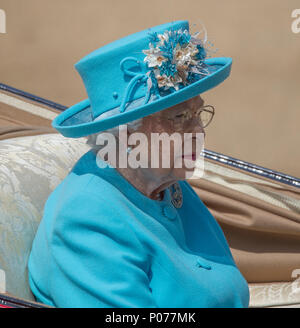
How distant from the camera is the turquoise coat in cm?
134

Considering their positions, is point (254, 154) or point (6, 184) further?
point (254, 154)

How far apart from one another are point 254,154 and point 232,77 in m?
0.55

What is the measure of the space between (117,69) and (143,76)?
7 centimetres

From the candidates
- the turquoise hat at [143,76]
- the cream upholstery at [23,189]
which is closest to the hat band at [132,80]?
the turquoise hat at [143,76]

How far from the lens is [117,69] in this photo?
4.65 feet

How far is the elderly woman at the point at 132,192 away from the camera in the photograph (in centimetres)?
135

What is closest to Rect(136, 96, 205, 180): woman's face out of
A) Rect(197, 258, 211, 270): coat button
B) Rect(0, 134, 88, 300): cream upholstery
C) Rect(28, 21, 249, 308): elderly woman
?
Rect(28, 21, 249, 308): elderly woman

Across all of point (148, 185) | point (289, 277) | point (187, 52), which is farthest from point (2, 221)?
point (289, 277)

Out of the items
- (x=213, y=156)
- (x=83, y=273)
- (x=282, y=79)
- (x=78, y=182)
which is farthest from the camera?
(x=282, y=79)

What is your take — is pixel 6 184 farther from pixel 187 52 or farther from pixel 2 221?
pixel 187 52

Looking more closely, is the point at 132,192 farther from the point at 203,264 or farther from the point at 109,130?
the point at 203,264

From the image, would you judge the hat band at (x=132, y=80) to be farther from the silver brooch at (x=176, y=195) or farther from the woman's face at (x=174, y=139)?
the silver brooch at (x=176, y=195)

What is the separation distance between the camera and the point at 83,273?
1343 mm

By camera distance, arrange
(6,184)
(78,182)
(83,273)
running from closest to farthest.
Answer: (83,273) < (78,182) < (6,184)
